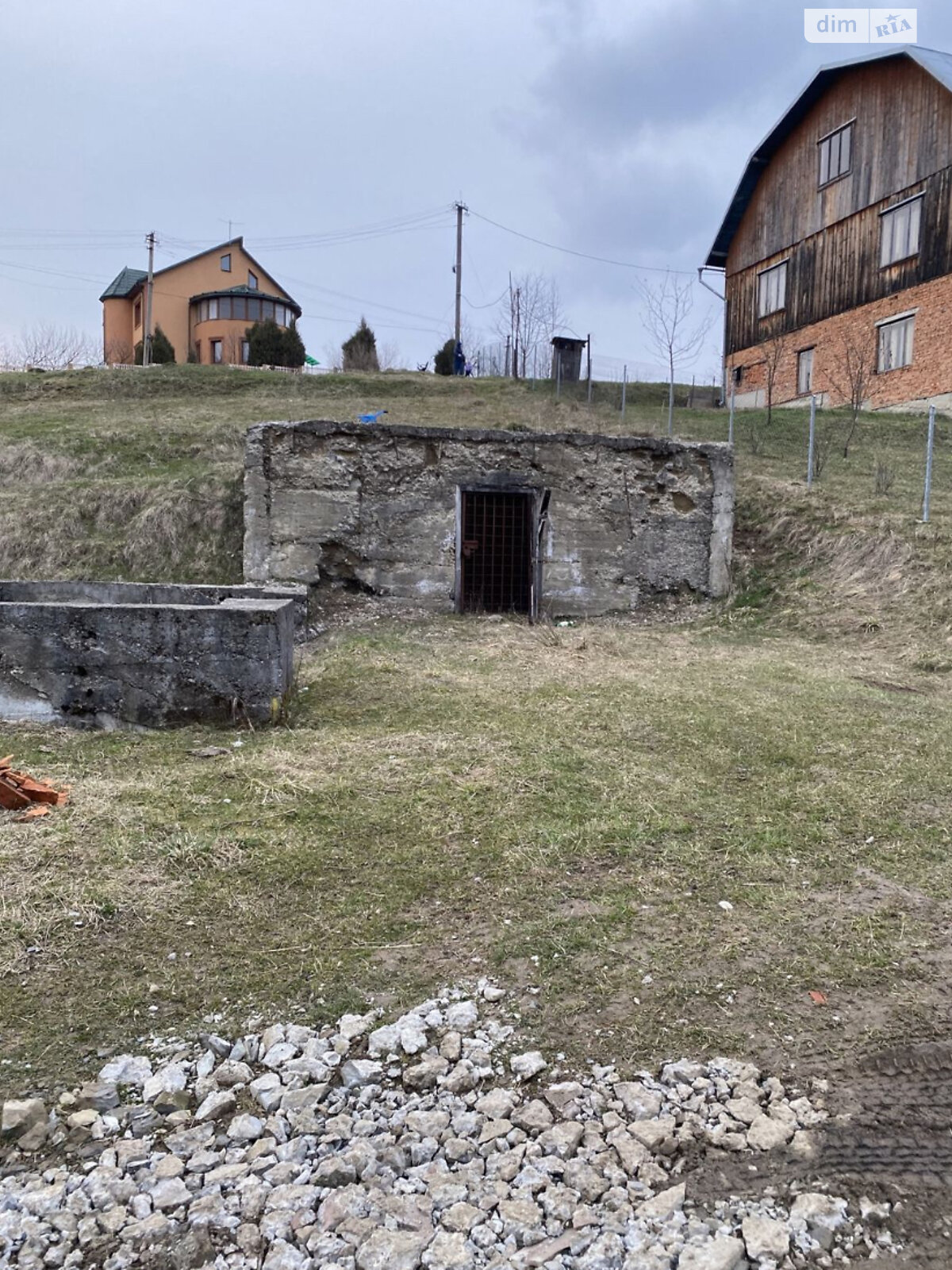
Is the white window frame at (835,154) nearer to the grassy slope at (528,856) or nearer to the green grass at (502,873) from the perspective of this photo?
the grassy slope at (528,856)

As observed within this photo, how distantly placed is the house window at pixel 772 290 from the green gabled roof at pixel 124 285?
27.9 m

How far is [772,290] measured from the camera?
25031mm

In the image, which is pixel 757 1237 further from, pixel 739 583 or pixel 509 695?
pixel 739 583

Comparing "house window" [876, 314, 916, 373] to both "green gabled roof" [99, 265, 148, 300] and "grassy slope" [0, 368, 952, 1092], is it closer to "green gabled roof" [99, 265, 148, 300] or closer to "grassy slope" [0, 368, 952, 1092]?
"grassy slope" [0, 368, 952, 1092]

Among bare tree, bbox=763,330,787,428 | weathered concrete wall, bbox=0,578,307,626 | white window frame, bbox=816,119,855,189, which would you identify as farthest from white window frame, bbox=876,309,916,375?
weathered concrete wall, bbox=0,578,307,626

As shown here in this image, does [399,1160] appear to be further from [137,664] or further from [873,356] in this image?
[873,356]

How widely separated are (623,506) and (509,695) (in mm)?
5700

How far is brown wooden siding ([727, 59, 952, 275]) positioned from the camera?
1972 centimetres

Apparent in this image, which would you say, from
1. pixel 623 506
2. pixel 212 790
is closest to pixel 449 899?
pixel 212 790

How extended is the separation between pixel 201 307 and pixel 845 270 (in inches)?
1065

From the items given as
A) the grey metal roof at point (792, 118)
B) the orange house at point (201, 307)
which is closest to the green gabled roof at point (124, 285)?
the orange house at point (201, 307)

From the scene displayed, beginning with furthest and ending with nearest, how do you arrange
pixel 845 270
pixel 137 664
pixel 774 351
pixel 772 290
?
pixel 772 290 < pixel 774 351 < pixel 845 270 < pixel 137 664

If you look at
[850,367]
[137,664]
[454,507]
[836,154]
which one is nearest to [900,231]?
[836,154]

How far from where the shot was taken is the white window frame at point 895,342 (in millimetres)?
20688
